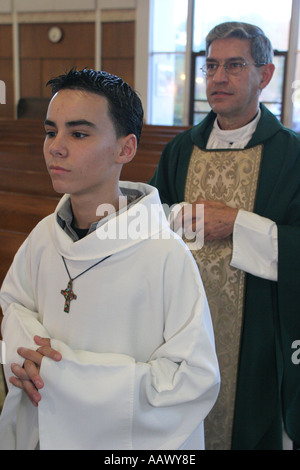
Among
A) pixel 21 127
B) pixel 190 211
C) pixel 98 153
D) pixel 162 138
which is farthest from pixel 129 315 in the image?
pixel 21 127

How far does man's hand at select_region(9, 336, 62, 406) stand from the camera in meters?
1.15

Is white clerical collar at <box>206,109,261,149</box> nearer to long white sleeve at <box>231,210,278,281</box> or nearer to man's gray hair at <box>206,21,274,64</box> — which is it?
man's gray hair at <box>206,21,274,64</box>

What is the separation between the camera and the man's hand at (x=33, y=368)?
1.15 metres

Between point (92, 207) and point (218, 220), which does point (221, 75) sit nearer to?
point (218, 220)

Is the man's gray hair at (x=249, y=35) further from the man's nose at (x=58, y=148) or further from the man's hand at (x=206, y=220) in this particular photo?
the man's nose at (x=58, y=148)

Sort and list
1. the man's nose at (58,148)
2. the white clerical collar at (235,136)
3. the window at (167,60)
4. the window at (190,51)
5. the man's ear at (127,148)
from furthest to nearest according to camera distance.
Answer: the window at (167,60) → the window at (190,51) → the white clerical collar at (235,136) → the man's ear at (127,148) → the man's nose at (58,148)

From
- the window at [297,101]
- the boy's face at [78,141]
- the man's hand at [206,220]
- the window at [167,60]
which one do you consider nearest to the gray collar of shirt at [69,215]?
the boy's face at [78,141]

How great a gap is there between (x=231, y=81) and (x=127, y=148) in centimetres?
89

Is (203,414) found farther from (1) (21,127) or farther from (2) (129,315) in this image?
(1) (21,127)

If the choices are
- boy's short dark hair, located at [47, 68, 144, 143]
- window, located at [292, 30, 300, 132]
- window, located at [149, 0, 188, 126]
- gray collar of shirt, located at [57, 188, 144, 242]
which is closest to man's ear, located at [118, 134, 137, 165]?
boy's short dark hair, located at [47, 68, 144, 143]

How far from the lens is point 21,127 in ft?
24.2

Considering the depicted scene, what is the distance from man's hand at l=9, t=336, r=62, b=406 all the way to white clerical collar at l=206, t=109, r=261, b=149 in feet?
4.28

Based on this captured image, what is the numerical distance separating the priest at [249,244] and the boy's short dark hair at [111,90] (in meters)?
0.64

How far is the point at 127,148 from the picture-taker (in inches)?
49.7
